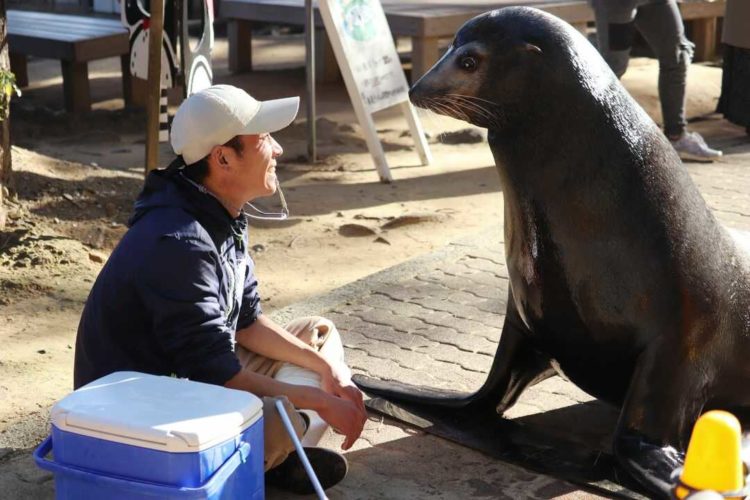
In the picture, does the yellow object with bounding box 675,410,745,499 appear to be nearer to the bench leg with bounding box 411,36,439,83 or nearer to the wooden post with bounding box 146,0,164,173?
the wooden post with bounding box 146,0,164,173

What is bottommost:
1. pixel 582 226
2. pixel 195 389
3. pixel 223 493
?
pixel 223 493

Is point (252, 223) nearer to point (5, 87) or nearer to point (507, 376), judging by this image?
point (5, 87)

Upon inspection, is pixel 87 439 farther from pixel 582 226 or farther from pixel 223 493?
pixel 582 226

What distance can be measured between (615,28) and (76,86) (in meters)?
4.94

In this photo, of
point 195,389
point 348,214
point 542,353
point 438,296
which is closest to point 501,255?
point 438,296

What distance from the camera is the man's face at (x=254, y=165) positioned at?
3.31m

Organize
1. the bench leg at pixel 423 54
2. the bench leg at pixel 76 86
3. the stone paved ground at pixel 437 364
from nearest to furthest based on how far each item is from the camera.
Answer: the stone paved ground at pixel 437 364
the bench leg at pixel 423 54
the bench leg at pixel 76 86

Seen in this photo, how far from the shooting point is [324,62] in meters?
11.6

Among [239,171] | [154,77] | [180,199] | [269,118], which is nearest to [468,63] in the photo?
[269,118]

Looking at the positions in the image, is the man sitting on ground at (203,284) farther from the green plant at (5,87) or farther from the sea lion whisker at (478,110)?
the green plant at (5,87)

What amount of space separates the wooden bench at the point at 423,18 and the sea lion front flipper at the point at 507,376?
5.37m

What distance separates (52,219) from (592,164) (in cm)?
399

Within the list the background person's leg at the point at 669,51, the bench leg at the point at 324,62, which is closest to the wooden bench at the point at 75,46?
the bench leg at the point at 324,62

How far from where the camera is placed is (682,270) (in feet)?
11.1
